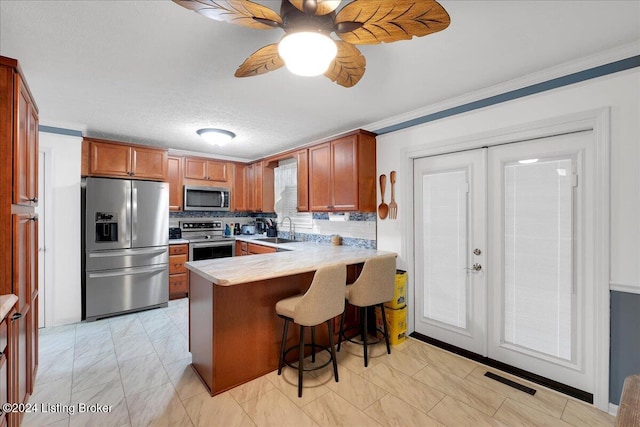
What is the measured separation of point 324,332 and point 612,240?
233 centimetres

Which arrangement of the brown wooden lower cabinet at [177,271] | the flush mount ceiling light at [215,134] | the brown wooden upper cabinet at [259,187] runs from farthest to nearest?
the brown wooden upper cabinet at [259,187] → the brown wooden lower cabinet at [177,271] → the flush mount ceiling light at [215,134]

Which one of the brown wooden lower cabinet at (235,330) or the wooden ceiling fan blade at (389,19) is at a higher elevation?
the wooden ceiling fan blade at (389,19)

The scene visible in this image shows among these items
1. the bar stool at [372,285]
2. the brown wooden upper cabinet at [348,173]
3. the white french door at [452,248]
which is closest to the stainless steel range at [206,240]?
the brown wooden upper cabinet at [348,173]

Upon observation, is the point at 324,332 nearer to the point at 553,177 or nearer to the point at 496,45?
the point at 553,177

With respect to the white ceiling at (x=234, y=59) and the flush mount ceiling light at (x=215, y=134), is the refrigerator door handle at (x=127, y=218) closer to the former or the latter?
the white ceiling at (x=234, y=59)

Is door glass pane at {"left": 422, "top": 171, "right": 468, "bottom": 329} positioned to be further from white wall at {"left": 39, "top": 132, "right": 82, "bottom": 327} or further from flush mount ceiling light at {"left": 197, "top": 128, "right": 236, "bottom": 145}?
white wall at {"left": 39, "top": 132, "right": 82, "bottom": 327}

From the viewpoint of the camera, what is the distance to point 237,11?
120 cm

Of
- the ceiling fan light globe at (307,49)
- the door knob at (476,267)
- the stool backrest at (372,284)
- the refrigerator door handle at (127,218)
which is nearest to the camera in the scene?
the ceiling fan light globe at (307,49)

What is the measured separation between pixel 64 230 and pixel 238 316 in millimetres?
2796

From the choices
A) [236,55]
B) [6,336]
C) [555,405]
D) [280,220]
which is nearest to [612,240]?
[555,405]

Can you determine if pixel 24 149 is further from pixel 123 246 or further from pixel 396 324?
pixel 396 324

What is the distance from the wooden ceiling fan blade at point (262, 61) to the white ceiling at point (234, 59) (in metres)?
0.27

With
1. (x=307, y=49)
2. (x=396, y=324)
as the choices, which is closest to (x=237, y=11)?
(x=307, y=49)

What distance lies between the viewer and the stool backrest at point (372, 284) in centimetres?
252
